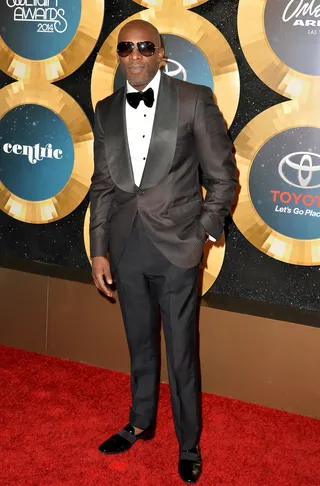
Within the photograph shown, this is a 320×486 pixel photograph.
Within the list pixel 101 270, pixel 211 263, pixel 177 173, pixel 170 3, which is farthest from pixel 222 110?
pixel 101 270

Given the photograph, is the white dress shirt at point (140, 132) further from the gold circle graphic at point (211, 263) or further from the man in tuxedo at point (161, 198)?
the gold circle graphic at point (211, 263)

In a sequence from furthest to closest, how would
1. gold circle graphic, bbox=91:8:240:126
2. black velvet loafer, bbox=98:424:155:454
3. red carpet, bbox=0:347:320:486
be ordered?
1. gold circle graphic, bbox=91:8:240:126
2. black velvet loafer, bbox=98:424:155:454
3. red carpet, bbox=0:347:320:486

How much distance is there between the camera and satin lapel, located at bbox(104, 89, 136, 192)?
7.25 ft

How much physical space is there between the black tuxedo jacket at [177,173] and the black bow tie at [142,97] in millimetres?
33

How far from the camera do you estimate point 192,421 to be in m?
2.30

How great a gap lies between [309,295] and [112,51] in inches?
57.0

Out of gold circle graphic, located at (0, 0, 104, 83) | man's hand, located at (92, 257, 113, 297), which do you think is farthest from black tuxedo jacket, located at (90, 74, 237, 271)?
gold circle graphic, located at (0, 0, 104, 83)

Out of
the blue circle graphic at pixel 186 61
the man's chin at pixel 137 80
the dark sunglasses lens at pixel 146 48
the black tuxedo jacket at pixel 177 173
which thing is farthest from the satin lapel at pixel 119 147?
the blue circle graphic at pixel 186 61

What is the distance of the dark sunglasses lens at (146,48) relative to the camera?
6.88 feet

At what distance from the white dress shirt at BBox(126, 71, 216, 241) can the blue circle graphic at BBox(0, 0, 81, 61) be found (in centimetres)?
107

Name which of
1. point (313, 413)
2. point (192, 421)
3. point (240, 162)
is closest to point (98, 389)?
point (192, 421)

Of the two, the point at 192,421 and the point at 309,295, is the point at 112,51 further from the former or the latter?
the point at 192,421

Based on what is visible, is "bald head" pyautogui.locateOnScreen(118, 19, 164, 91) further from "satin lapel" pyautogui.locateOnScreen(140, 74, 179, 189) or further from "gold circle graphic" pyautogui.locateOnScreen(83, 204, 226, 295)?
"gold circle graphic" pyautogui.locateOnScreen(83, 204, 226, 295)

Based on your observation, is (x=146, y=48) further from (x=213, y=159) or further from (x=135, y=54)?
(x=213, y=159)
